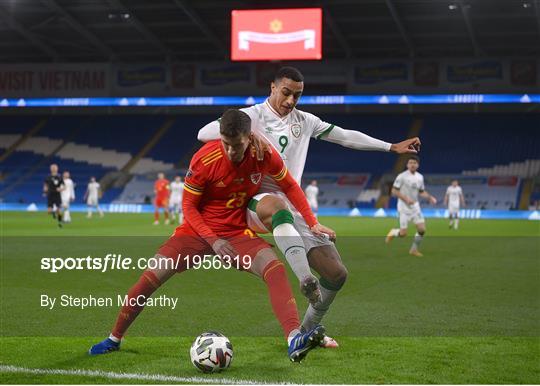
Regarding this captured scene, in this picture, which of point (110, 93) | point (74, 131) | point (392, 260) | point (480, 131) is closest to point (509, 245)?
point (392, 260)

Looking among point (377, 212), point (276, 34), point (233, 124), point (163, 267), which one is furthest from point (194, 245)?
point (377, 212)

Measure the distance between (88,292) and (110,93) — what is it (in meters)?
33.9

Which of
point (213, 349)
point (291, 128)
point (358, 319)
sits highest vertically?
point (291, 128)

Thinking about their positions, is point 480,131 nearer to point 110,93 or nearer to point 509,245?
point 110,93

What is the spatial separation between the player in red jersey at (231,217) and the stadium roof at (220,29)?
28205 millimetres

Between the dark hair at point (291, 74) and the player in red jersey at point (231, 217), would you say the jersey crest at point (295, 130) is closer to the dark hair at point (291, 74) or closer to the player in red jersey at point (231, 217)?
the dark hair at point (291, 74)

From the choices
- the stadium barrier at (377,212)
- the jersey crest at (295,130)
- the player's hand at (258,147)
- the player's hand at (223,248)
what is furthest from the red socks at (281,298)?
the stadium barrier at (377,212)

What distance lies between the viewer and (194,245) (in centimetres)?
609

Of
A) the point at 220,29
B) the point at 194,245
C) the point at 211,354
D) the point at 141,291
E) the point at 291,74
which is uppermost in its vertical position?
the point at 220,29

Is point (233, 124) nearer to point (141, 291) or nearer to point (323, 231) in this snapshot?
point (323, 231)

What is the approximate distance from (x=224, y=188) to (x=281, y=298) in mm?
1000

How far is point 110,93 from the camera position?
42.9m

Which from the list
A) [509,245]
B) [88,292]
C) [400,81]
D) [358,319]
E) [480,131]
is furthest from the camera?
[480,131]

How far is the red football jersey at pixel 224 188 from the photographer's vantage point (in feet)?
19.0
